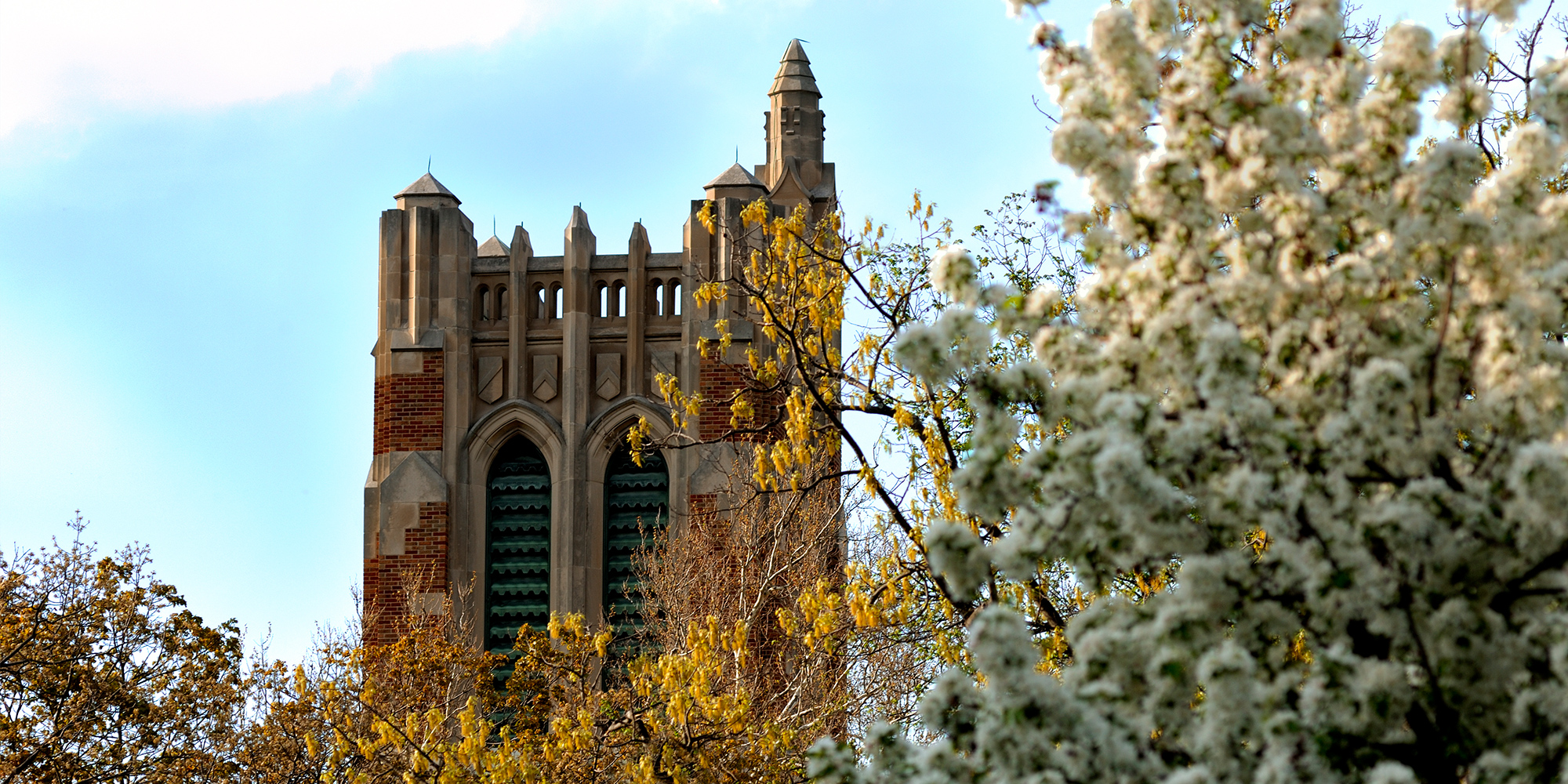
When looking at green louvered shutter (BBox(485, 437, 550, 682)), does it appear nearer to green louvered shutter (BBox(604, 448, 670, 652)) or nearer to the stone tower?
the stone tower

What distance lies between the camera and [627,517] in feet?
97.9

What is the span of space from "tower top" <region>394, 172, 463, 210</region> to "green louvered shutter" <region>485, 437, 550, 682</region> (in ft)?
14.1

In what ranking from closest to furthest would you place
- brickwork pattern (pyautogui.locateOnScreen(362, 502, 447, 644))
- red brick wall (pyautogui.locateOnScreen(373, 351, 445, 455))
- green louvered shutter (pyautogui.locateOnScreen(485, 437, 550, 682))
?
brickwork pattern (pyautogui.locateOnScreen(362, 502, 447, 644)) < green louvered shutter (pyautogui.locateOnScreen(485, 437, 550, 682)) < red brick wall (pyautogui.locateOnScreen(373, 351, 445, 455))

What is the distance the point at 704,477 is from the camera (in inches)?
1139

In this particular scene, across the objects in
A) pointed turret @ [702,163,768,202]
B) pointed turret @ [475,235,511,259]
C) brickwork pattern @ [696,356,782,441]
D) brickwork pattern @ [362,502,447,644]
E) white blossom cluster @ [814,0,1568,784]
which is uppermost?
pointed turret @ [475,235,511,259]

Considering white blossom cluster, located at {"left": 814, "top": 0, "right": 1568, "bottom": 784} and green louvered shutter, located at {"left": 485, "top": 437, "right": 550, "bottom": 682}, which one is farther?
green louvered shutter, located at {"left": 485, "top": 437, "right": 550, "bottom": 682}

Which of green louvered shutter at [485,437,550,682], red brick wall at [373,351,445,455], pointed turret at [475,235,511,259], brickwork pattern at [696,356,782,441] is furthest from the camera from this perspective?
pointed turret at [475,235,511,259]

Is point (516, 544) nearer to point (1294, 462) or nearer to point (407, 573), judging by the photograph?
point (407, 573)

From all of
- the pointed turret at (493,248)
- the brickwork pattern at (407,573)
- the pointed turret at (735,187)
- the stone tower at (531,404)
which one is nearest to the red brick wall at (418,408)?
the stone tower at (531,404)

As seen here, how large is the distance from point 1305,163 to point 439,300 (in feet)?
80.7

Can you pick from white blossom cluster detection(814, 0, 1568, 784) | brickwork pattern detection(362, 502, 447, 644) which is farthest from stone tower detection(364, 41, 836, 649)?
white blossom cluster detection(814, 0, 1568, 784)

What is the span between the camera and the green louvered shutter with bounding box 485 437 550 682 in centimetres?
2958

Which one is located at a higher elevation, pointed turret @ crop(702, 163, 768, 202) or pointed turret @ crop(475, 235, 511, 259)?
pointed turret @ crop(475, 235, 511, 259)

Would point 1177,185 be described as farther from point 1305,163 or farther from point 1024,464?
point 1024,464
